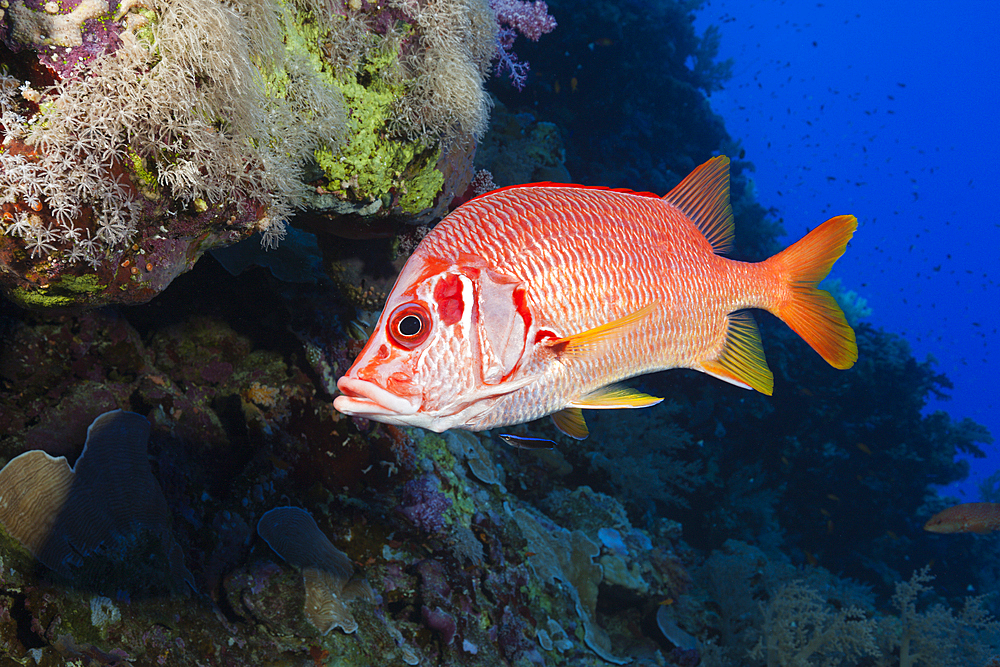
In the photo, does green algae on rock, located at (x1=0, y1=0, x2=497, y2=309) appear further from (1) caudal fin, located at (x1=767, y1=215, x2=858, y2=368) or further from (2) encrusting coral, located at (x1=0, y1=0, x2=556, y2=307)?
(1) caudal fin, located at (x1=767, y1=215, x2=858, y2=368)

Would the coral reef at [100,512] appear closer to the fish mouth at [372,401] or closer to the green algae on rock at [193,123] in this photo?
the green algae on rock at [193,123]

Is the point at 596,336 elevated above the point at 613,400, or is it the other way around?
the point at 596,336

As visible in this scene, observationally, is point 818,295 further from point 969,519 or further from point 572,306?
point 969,519

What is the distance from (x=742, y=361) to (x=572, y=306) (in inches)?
38.8

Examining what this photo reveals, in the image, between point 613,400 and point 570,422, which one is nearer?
point 613,400

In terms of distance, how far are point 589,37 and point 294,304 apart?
1034 cm

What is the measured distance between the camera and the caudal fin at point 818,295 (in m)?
1.95

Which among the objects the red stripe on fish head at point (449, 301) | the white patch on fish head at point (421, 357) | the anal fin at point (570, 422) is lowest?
the anal fin at point (570, 422)

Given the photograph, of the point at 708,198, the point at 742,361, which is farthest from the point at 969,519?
the point at 708,198

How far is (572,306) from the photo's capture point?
1.61 metres

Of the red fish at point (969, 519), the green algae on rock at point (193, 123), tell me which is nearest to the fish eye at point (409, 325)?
the green algae on rock at point (193, 123)

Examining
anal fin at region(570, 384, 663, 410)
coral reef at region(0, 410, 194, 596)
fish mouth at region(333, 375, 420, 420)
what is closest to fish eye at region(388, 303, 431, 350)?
fish mouth at region(333, 375, 420, 420)

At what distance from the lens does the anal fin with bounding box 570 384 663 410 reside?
168 cm

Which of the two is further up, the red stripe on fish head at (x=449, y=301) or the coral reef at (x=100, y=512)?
the red stripe on fish head at (x=449, y=301)
